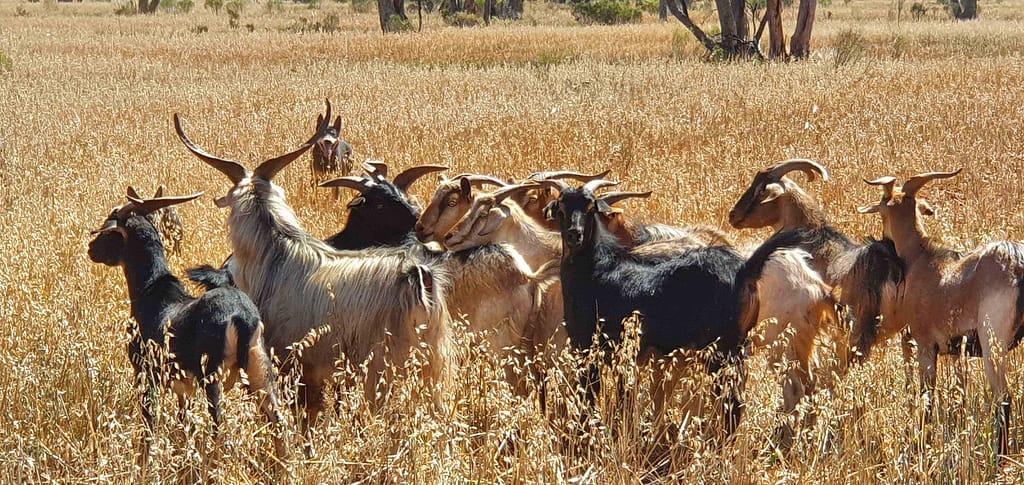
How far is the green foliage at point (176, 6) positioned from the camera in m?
59.6

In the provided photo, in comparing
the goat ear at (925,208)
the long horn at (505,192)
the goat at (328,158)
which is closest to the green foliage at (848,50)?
the goat at (328,158)

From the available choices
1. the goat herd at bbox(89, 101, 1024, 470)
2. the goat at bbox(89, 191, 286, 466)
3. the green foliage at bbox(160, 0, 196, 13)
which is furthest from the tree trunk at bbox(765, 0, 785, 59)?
the green foliage at bbox(160, 0, 196, 13)

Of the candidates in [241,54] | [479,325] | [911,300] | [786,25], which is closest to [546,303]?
[479,325]

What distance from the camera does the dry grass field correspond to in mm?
4172

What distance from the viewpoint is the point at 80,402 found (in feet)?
16.9

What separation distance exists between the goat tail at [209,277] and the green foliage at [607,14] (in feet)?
137

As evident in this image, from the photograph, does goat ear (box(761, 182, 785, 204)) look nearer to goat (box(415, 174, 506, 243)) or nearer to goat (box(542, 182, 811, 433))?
goat (box(542, 182, 811, 433))

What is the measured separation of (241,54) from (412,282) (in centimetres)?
2333

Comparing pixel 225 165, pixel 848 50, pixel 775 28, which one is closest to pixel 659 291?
pixel 225 165

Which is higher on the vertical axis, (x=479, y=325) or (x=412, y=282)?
(x=412, y=282)

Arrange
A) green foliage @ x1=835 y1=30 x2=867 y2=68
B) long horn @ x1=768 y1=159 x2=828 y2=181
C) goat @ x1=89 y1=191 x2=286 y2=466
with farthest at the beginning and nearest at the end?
green foliage @ x1=835 y1=30 x2=867 y2=68 < long horn @ x1=768 y1=159 x2=828 y2=181 < goat @ x1=89 y1=191 x2=286 y2=466

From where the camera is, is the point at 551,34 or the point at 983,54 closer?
the point at 983,54

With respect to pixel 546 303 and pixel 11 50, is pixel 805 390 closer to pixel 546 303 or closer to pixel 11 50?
pixel 546 303

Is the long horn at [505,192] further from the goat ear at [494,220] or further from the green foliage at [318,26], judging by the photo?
the green foliage at [318,26]
